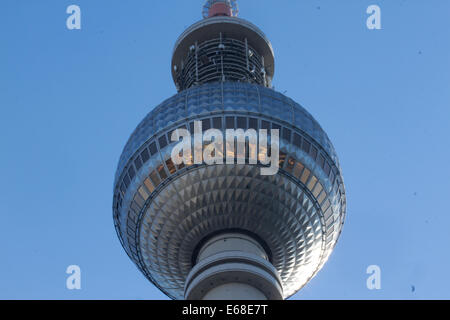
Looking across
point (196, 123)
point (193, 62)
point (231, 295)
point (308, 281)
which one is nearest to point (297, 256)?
point (308, 281)

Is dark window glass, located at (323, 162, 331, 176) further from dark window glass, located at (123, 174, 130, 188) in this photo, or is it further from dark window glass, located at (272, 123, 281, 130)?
dark window glass, located at (123, 174, 130, 188)

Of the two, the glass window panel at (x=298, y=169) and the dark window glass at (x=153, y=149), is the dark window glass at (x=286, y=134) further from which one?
the dark window glass at (x=153, y=149)

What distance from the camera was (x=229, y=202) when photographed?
1750 inches

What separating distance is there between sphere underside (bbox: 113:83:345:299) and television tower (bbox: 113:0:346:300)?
0.08m

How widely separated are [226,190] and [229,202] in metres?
0.90

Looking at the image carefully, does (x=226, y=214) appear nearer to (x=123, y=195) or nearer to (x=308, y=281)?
(x=123, y=195)

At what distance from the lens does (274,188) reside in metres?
44.7

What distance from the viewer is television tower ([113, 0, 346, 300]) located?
42781 mm

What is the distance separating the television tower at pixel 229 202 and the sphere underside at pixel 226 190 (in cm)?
8

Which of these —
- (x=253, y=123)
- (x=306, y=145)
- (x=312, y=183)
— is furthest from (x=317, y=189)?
(x=253, y=123)

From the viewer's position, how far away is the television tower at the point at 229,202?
4278cm

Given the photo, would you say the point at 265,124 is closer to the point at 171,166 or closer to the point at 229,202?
the point at 229,202

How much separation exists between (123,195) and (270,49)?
23.1m

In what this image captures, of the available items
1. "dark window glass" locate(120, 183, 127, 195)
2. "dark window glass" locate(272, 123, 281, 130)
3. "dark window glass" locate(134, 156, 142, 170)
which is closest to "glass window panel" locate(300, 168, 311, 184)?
"dark window glass" locate(272, 123, 281, 130)
